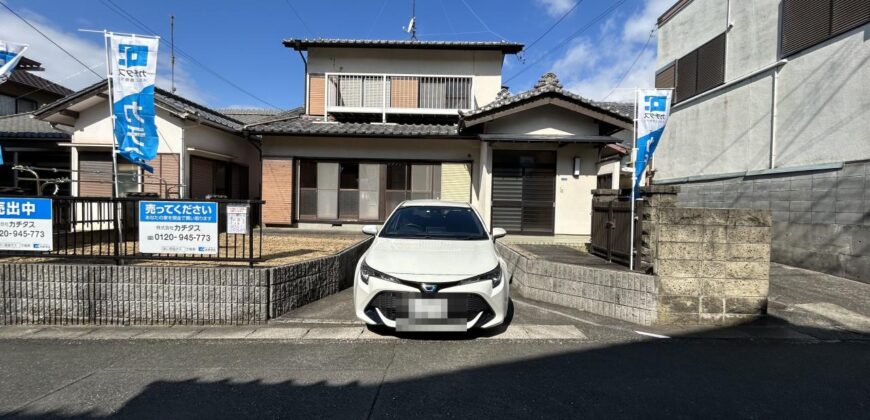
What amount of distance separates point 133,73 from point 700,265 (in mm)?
8340

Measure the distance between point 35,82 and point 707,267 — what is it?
25505 millimetres

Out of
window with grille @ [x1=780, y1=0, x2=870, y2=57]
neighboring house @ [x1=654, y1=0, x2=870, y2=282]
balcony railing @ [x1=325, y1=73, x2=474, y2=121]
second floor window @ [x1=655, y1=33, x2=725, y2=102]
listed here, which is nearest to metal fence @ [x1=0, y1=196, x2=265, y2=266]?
balcony railing @ [x1=325, y1=73, x2=474, y2=121]

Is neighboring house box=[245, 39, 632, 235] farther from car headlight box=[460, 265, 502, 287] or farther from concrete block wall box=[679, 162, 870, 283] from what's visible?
car headlight box=[460, 265, 502, 287]

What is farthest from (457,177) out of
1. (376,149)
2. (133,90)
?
(133,90)

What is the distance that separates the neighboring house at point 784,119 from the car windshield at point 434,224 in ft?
22.4

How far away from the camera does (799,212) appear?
25.6 ft

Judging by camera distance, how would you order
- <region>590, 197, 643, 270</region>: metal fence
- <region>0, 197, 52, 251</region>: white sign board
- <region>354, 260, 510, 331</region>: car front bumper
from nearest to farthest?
1. <region>354, 260, 510, 331</region>: car front bumper
2. <region>0, 197, 52, 251</region>: white sign board
3. <region>590, 197, 643, 270</region>: metal fence

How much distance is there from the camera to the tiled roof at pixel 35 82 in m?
16.5

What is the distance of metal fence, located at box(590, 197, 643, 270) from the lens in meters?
5.69

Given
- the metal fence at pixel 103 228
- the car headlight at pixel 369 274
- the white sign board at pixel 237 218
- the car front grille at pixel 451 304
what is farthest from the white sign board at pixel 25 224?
the car front grille at pixel 451 304

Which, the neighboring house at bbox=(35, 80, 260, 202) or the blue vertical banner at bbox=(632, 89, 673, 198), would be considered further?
the neighboring house at bbox=(35, 80, 260, 202)

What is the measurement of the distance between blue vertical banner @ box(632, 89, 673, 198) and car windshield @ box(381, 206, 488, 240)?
257cm

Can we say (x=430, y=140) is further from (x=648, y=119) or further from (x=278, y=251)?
(x=648, y=119)

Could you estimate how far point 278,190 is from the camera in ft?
37.2
